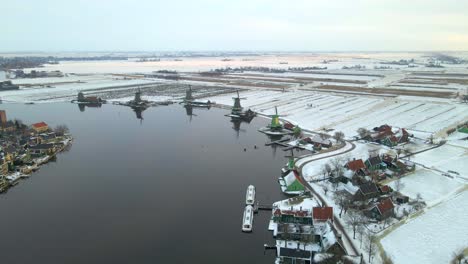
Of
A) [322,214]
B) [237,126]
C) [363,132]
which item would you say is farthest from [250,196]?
[237,126]

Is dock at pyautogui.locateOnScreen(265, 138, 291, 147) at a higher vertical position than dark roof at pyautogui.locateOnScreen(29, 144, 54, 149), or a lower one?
lower

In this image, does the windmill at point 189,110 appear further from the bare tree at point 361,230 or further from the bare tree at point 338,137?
the bare tree at point 361,230

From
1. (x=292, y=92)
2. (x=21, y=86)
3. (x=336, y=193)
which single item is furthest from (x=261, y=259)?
(x=21, y=86)

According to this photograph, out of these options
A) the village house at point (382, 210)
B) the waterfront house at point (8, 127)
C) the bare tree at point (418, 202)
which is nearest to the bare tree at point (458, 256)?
the village house at point (382, 210)

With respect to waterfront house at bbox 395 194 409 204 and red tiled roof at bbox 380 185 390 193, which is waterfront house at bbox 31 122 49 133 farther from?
waterfront house at bbox 395 194 409 204

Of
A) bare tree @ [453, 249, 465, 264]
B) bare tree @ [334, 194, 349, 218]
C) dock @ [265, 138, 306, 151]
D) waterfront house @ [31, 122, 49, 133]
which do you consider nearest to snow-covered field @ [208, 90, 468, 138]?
dock @ [265, 138, 306, 151]

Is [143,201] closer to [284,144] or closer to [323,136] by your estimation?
[284,144]
